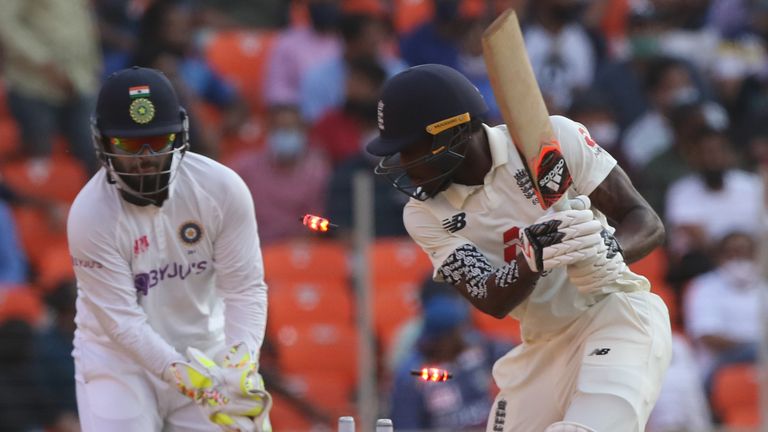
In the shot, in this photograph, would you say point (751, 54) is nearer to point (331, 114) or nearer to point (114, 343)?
point (331, 114)

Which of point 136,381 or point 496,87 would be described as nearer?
point 496,87

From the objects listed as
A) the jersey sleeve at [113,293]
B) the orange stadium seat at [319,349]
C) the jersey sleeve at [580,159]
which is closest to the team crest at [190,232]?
the jersey sleeve at [113,293]

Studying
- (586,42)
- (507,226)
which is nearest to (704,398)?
(586,42)

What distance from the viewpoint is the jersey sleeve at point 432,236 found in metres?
6.14

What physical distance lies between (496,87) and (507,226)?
829mm

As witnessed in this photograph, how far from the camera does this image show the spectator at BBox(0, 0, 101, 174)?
11711 mm

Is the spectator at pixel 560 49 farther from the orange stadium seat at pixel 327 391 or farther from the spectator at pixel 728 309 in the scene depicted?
the orange stadium seat at pixel 327 391

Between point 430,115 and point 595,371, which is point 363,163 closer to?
point 430,115

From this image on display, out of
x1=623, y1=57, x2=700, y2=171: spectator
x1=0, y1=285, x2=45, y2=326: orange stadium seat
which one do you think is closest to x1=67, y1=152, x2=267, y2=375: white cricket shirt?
x1=0, y1=285, x2=45, y2=326: orange stadium seat

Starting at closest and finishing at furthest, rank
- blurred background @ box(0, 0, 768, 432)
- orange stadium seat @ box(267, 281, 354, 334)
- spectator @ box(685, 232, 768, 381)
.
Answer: blurred background @ box(0, 0, 768, 432) < spectator @ box(685, 232, 768, 381) < orange stadium seat @ box(267, 281, 354, 334)

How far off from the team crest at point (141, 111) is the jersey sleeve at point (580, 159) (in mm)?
1665

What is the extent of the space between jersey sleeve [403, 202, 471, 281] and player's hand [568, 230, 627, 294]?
0.62 metres

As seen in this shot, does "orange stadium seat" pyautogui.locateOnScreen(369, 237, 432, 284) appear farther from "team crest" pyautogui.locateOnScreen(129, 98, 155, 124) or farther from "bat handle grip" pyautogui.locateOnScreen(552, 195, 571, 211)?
"bat handle grip" pyautogui.locateOnScreen(552, 195, 571, 211)

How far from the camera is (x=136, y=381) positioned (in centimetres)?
661
